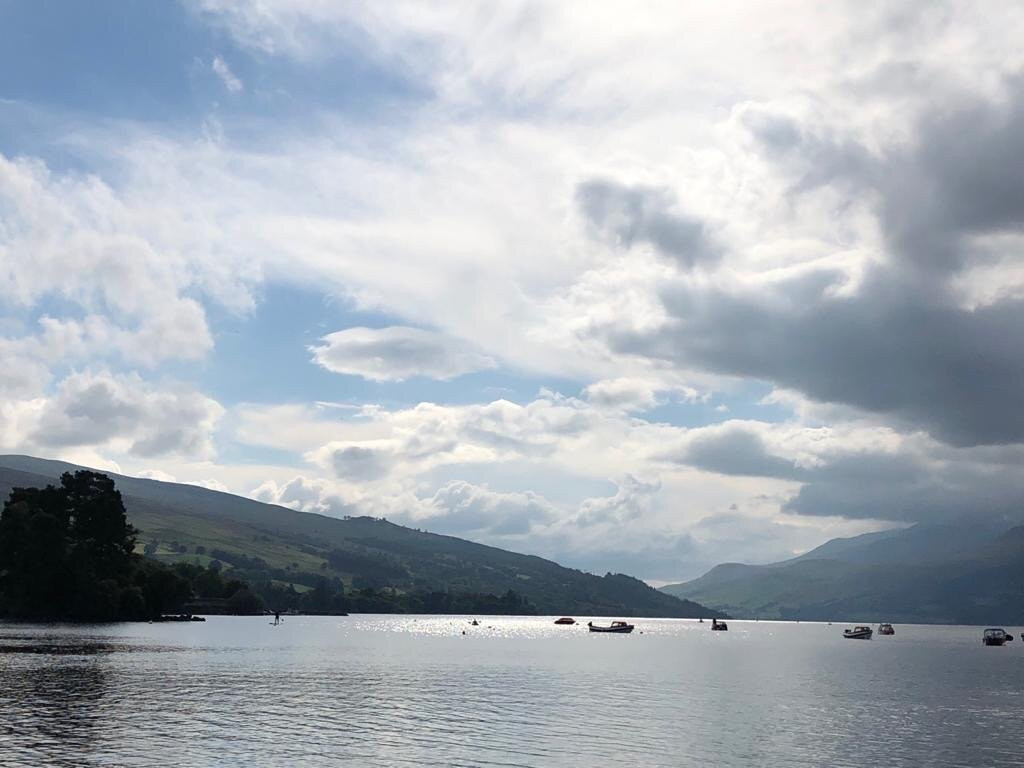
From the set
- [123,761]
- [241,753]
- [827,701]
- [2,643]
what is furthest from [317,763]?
[2,643]

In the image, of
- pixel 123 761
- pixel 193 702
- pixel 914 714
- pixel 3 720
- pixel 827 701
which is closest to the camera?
pixel 123 761

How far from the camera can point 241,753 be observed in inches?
2544

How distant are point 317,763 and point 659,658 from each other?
146792 mm

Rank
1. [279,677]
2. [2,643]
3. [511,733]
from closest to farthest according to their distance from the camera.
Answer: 1. [511,733]
2. [279,677]
3. [2,643]

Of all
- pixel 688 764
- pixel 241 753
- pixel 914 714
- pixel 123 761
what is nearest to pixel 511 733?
pixel 688 764

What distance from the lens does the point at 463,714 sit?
9012 cm

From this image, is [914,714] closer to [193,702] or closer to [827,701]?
[827,701]

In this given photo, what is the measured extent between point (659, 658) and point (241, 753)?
147 metres

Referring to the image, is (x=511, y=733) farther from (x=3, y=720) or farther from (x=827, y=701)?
(x=827, y=701)

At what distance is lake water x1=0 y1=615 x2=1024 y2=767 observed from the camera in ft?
222

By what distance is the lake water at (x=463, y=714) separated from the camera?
6769cm

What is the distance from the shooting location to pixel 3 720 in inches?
2874

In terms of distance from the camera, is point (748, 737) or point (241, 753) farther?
point (748, 737)

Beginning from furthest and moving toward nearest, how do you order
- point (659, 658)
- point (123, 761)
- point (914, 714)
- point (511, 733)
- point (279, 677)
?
1. point (659, 658)
2. point (279, 677)
3. point (914, 714)
4. point (511, 733)
5. point (123, 761)
